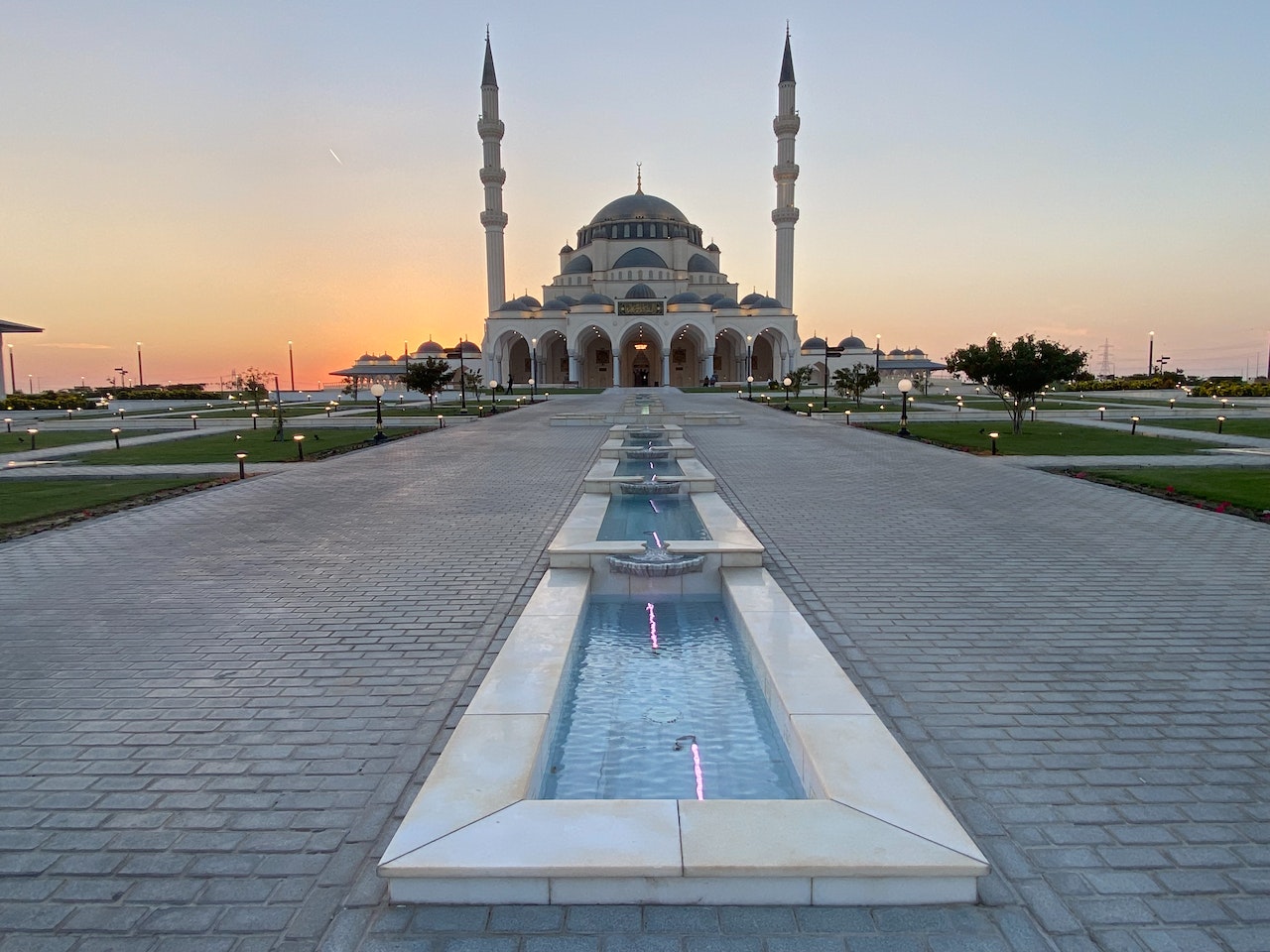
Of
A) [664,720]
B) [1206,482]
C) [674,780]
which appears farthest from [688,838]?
[1206,482]

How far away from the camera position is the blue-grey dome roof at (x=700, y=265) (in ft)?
214

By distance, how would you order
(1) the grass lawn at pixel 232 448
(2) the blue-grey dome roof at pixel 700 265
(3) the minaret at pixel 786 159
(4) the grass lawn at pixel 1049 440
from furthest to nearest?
(2) the blue-grey dome roof at pixel 700 265 < (3) the minaret at pixel 786 159 < (1) the grass lawn at pixel 232 448 < (4) the grass lawn at pixel 1049 440

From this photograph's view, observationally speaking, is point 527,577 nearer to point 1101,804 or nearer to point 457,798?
point 457,798

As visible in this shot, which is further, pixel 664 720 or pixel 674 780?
pixel 664 720

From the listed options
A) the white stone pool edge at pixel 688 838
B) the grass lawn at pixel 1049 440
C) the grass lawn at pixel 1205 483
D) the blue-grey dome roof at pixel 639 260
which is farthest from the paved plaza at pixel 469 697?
the blue-grey dome roof at pixel 639 260

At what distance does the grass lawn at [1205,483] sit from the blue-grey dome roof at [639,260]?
5435 centimetres

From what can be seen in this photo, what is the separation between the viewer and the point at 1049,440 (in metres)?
16.4

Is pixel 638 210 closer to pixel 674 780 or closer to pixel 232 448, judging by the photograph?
pixel 232 448

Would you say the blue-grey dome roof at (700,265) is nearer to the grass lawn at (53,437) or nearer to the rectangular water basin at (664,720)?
the grass lawn at (53,437)

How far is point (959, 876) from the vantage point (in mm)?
2311

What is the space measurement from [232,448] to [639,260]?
5034 centimetres

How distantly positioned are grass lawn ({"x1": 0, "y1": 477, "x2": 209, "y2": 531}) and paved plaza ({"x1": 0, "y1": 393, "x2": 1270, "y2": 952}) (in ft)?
4.18

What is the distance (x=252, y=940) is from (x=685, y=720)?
2.06m

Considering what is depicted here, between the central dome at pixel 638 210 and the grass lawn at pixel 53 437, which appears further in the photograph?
the central dome at pixel 638 210
